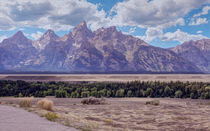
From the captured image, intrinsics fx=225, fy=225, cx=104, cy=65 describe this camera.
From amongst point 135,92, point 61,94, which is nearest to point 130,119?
point 61,94

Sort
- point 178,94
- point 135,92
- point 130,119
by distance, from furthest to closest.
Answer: point 135,92, point 178,94, point 130,119

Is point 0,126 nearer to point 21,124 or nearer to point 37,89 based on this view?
point 21,124

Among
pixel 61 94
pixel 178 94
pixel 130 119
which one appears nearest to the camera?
pixel 130 119

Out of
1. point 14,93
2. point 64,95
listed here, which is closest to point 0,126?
point 64,95

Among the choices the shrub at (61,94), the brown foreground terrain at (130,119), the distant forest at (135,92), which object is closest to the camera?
the brown foreground terrain at (130,119)

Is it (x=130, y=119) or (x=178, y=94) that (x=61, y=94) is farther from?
(x=130, y=119)

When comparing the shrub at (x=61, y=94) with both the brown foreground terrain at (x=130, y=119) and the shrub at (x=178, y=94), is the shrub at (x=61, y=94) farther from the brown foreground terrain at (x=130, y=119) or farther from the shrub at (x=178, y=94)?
the brown foreground terrain at (x=130, y=119)

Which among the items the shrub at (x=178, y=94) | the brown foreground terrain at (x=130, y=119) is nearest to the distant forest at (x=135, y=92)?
the shrub at (x=178, y=94)

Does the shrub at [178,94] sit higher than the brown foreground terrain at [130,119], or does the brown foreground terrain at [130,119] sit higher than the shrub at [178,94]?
the brown foreground terrain at [130,119]

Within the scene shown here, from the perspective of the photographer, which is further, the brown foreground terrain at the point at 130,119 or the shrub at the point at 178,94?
the shrub at the point at 178,94

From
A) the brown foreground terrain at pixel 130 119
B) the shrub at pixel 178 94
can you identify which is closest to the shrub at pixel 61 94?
the shrub at pixel 178 94

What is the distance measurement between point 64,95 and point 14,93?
17814 millimetres

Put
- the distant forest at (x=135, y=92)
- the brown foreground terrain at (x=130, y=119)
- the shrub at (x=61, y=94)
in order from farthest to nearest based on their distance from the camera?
the shrub at (x=61, y=94)
the distant forest at (x=135, y=92)
the brown foreground terrain at (x=130, y=119)

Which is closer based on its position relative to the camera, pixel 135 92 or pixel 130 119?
pixel 130 119
